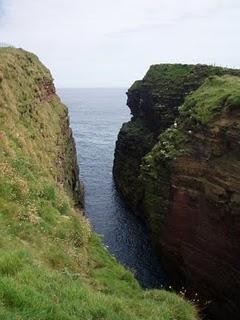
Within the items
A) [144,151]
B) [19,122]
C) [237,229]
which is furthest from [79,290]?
[144,151]

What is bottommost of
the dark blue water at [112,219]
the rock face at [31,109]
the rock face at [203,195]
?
the dark blue water at [112,219]

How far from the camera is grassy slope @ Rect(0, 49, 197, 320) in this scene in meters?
12.1

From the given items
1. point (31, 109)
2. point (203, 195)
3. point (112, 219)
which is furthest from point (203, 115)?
point (112, 219)

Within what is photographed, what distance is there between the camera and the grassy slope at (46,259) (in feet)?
39.7

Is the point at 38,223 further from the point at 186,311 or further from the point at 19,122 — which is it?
the point at 19,122

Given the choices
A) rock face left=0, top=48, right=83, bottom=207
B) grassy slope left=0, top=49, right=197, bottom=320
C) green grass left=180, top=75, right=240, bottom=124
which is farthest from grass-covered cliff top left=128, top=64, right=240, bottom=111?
grassy slope left=0, top=49, right=197, bottom=320

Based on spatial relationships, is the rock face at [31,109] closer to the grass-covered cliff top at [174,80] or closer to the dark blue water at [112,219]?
the dark blue water at [112,219]

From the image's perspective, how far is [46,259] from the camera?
56.4 feet

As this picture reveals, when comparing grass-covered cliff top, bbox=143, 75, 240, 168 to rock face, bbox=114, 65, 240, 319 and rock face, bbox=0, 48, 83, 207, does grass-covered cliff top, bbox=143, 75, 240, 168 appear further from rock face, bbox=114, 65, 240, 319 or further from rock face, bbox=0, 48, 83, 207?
rock face, bbox=0, 48, 83, 207

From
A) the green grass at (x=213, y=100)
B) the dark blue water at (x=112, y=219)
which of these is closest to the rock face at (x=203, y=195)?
the green grass at (x=213, y=100)

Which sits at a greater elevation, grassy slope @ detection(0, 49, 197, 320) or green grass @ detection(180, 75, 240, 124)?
green grass @ detection(180, 75, 240, 124)

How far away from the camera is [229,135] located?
3781 cm

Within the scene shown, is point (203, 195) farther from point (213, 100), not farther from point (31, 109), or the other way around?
point (31, 109)

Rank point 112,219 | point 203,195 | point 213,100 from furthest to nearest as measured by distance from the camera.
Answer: point 112,219, point 213,100, point 203,195
